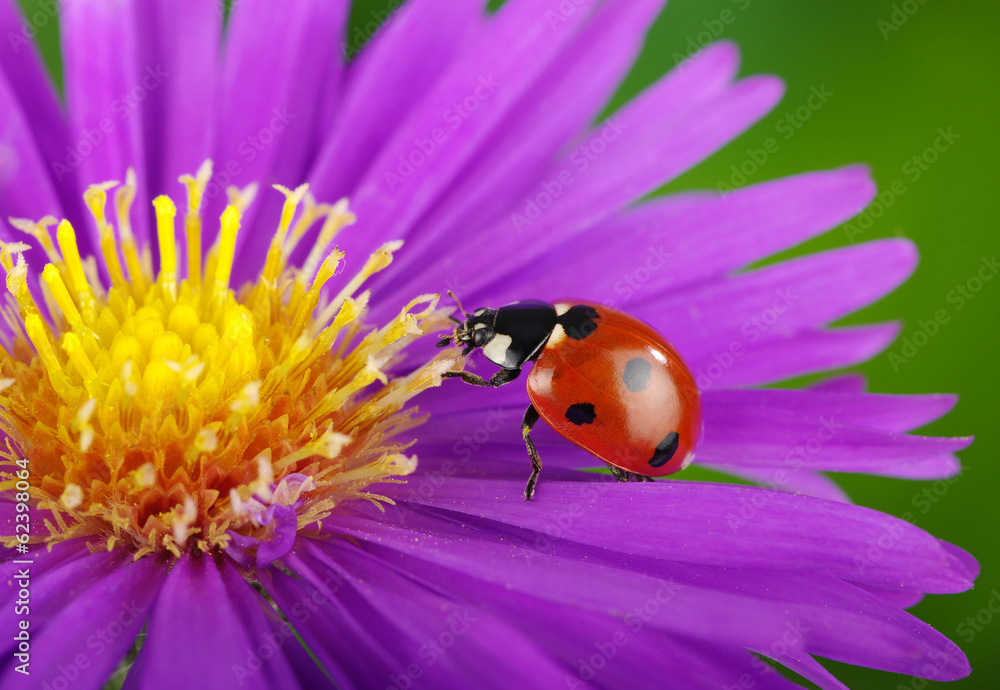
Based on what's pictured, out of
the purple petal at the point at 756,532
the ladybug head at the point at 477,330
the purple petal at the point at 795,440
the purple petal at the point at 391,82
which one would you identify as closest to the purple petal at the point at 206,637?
the purple petal at the point at 756,532

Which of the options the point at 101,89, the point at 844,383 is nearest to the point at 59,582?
the point at 101,89

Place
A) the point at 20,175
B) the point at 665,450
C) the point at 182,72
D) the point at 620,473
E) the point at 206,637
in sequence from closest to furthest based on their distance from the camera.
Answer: the point at 206,637
the point at 665,450
the point at 620,473
the point at 20,175
the point at 182,72

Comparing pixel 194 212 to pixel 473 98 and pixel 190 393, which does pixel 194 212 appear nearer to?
pixel 190 393

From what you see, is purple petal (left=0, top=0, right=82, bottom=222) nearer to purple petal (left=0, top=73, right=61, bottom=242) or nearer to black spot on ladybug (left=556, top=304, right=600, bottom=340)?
purple petal (left=0, top=73, right=61, bottom=242)

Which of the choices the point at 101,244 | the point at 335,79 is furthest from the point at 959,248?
the point at 101,244

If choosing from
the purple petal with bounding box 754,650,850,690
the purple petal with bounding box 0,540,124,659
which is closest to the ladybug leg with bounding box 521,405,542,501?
the purple petal with bounding box 754,650,850,690

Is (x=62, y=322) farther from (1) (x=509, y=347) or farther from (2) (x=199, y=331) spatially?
(1) (x=509, y=347)

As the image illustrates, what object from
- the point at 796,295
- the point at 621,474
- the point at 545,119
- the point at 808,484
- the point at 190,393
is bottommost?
the point at 808,484
